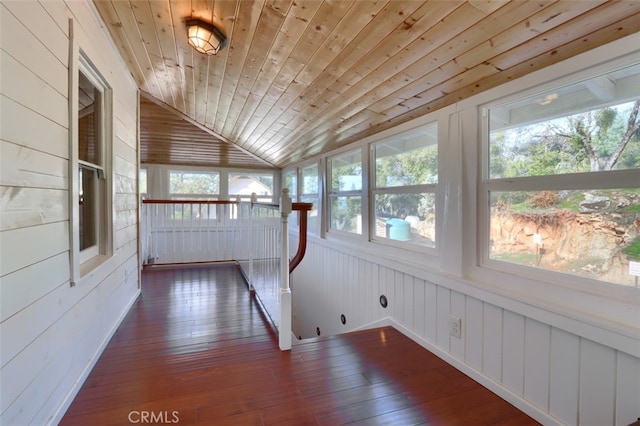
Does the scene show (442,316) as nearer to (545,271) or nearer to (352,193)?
(545,271)

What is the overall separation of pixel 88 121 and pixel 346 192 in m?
2.59

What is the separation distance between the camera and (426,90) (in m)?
2.03

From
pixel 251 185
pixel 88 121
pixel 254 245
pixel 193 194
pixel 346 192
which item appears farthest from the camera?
pixel 251 185

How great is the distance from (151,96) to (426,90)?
3263mm

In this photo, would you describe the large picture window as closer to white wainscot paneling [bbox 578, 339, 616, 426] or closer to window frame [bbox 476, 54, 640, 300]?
window frame [bbox 476, 54, 640, 300]

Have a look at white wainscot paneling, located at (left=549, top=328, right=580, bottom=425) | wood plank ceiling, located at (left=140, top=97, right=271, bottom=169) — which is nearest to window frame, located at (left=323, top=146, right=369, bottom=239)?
white wainscot paneling, located at (left=549, top=328, right=580, bottom=425)

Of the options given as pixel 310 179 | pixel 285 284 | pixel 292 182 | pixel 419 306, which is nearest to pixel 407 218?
pixel 419 306

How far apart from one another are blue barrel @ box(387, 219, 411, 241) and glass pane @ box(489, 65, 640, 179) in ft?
3.10

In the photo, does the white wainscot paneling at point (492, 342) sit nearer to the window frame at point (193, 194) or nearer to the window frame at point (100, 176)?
the window frame at point (100, 176)

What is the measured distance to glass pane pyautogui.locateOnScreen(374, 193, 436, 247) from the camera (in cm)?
243

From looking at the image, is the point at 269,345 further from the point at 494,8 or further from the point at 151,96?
the point at 151,96

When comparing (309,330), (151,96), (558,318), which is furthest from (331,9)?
(309,330)

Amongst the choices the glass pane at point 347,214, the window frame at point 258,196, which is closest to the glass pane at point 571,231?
the glass pane at point 347,214

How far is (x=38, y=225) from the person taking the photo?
1223 millimetres
